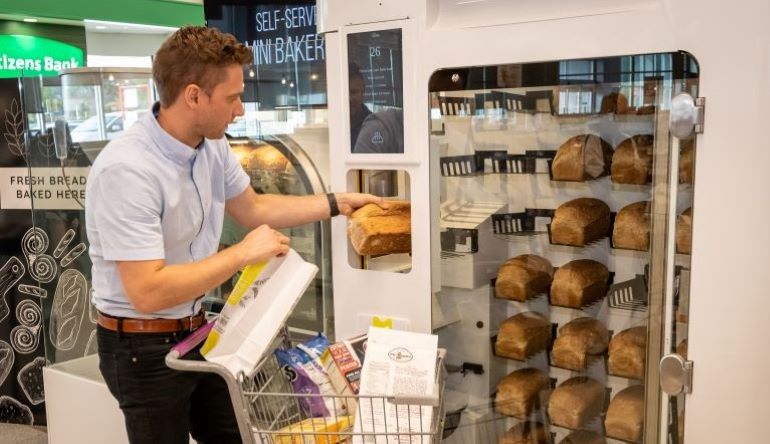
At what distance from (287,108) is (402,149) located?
81cm

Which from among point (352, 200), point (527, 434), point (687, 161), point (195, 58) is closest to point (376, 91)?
point (352, 200)

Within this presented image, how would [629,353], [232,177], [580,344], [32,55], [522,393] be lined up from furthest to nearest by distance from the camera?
[32,55] < [232,177] < [522,393] < [580,344] < [629,353]

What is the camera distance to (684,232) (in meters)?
1.60

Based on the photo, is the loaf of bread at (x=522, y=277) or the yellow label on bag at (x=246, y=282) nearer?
the yellow label on bag at (x=246, y=282)

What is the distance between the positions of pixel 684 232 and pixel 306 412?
1.00 m

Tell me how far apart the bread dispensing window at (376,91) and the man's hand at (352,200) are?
124mm

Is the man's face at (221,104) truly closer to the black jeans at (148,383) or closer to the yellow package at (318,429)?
the black jeans at (148,383)

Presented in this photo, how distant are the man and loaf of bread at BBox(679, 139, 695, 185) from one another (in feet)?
2.60

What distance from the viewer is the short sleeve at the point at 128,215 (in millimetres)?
1844

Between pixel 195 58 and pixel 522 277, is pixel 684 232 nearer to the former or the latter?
pixel 522 277

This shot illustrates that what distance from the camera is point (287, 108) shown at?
2.62 meters

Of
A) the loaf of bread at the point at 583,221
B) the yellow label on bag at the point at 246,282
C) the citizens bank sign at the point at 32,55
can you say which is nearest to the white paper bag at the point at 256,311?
the yellow label on bag at the point at 246,282

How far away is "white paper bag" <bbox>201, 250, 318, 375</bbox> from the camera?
5.71ft

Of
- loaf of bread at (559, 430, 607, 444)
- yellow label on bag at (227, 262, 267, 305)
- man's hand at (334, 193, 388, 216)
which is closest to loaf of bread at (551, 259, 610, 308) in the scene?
loaf of bread at (559, 430, 607, 444)
